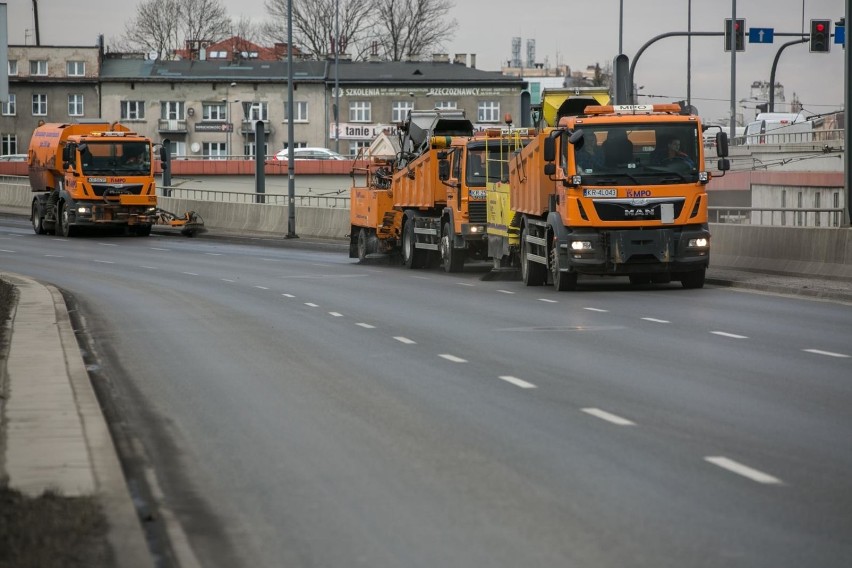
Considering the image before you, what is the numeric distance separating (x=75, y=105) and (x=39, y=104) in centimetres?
271

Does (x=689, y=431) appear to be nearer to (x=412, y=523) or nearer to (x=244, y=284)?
(x=412, y=523)

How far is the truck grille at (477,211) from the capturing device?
30.2 m

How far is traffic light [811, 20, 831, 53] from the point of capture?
39062 millimetres

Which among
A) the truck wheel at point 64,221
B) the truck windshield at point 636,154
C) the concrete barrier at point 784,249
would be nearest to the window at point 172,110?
the truck wheel at point 64,221

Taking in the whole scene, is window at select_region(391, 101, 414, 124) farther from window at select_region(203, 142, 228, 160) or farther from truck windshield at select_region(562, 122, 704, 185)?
truck windshield at select_region(562, 122, 704, 185)

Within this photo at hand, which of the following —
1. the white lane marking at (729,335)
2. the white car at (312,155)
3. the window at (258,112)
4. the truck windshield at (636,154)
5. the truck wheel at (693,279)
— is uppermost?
the window at (258,112)


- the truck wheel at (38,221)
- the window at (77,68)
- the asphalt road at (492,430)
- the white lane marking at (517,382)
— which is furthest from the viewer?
the window at (77,68)

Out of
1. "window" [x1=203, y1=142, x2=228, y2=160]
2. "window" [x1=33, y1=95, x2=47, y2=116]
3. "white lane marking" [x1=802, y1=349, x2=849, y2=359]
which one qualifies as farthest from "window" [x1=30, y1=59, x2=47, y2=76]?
"white lane marking" [x1=802, y1=349, x2=849, y2=359]

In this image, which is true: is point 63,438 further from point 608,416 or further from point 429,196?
point 429,196

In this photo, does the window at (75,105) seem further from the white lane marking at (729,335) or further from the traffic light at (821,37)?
the white lane marking at (729,335)

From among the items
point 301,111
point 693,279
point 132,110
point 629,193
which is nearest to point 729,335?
point 629,193

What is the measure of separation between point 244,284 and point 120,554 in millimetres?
21168

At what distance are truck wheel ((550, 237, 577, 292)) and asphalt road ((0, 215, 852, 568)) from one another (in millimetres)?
2624

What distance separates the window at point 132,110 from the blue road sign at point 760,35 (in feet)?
236
